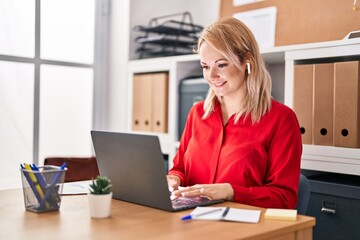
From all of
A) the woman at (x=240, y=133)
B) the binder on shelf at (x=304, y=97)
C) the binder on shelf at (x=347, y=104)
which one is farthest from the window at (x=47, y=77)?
the binder on shelf at (x=347, y=104)

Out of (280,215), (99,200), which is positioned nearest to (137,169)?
(99,200)

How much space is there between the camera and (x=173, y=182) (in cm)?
179

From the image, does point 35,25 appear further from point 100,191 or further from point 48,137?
point 100,191

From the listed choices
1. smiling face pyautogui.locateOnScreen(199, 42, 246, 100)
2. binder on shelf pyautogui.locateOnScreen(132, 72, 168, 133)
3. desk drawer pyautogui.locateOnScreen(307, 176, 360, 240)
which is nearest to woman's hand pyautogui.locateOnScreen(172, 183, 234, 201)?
smiling face pyautogui.locateOnScreen(199, 42, 246, 100)

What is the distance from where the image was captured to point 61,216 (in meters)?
1.34

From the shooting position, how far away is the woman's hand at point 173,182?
1728 millimetres

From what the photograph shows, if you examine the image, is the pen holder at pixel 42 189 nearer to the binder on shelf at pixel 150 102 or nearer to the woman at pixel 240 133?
the woman at pixel 240 133

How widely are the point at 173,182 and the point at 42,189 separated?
545 mm

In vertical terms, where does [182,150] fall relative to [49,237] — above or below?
above

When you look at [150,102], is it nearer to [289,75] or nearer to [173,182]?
[289,75]

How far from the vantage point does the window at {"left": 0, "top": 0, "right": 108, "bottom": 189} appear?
2.86 meters

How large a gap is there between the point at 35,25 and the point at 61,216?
6.32 ft

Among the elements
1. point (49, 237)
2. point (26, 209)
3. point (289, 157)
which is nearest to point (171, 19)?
point (289, 157)

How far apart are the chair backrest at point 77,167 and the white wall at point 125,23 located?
921 mm
